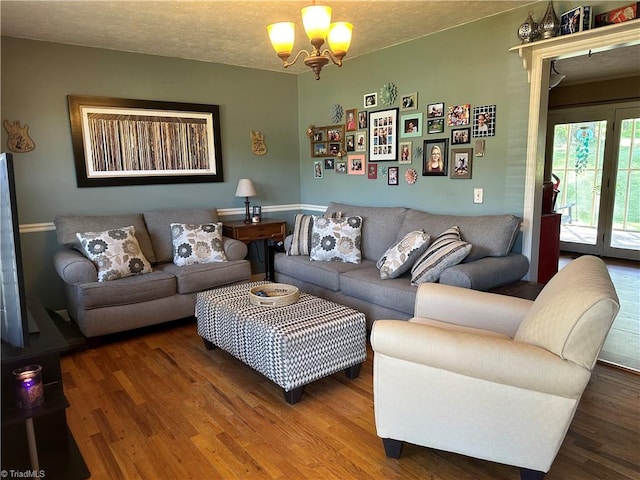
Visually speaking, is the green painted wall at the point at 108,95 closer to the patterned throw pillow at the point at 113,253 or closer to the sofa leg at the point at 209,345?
the patterned throw pillow at the point at 113,253

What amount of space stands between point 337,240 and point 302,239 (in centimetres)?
43

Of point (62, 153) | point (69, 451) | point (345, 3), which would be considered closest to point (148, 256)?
point (62, 153)

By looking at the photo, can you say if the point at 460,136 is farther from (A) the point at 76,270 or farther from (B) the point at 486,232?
(A) the point at 76,270

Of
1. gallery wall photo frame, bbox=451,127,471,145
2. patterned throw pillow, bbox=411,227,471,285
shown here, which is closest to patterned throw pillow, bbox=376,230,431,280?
patterned throw pillow, bbox=411,227,471,285

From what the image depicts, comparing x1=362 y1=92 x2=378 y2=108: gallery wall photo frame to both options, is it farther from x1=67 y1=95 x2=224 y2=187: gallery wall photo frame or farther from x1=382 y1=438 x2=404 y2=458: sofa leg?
x1=382 y1=438 x2=404 y2=458: sofa leg

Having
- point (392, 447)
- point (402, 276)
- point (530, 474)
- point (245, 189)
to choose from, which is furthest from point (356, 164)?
point (530, 474)

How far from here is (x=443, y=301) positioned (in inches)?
93.6

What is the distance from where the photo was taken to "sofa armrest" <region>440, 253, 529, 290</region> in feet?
9.24

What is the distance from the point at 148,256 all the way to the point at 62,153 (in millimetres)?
1166

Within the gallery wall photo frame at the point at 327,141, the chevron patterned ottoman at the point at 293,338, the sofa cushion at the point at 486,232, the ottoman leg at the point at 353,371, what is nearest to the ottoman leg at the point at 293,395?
the chevron patterned ottoman at the point at 293,338

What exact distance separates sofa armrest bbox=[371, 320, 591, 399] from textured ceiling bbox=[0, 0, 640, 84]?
2324 mm

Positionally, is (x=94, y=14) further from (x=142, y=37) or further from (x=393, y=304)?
(x=393, y=304)

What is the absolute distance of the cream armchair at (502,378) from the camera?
152cm

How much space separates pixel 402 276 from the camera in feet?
10.9
